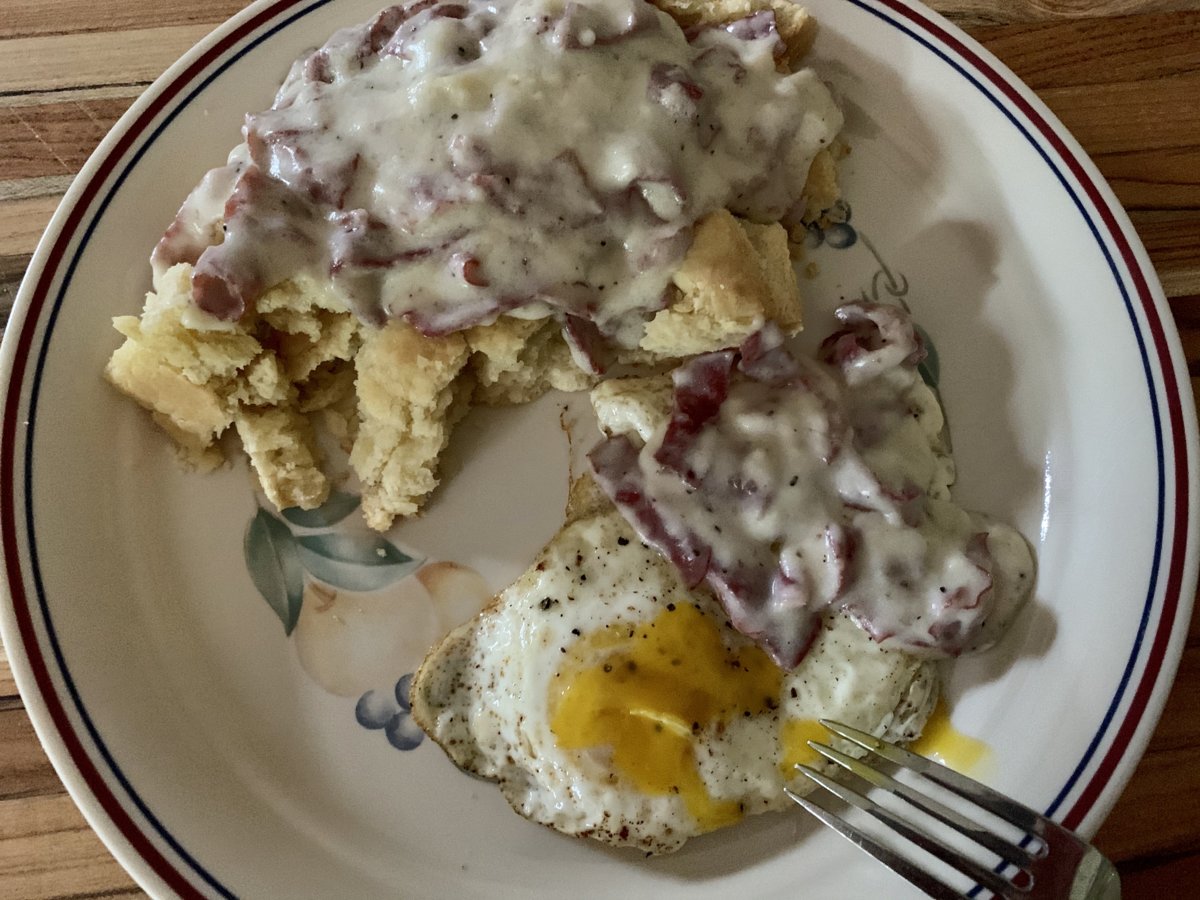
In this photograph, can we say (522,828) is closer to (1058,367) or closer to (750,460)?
(750,460)

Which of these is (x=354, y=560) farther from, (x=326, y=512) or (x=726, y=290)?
(x=726, y=290)

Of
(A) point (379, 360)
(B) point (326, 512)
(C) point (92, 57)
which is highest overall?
(C) point (92, 57)

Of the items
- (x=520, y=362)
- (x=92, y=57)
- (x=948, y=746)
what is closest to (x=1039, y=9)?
(x=520, y=362)

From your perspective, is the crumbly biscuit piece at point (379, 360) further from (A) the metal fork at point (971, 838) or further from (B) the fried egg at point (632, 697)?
(A) the metal fork at point (971, 838)

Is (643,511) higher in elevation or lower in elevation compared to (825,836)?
higher

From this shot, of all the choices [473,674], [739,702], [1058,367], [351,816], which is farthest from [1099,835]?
[351,816]
